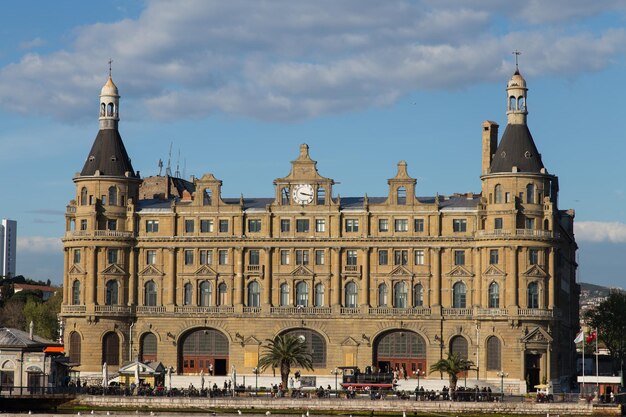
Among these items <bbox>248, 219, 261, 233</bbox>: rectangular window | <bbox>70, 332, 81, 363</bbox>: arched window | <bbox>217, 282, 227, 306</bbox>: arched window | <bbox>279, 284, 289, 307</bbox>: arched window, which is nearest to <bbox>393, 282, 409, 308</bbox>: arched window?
<bbox>279, 284, 289, 307</bbox>: arched window

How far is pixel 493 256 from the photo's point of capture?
16150 cm

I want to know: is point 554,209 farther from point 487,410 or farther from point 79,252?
point 79,252

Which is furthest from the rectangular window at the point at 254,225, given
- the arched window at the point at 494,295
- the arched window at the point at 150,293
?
the arched window at the point at 494,295

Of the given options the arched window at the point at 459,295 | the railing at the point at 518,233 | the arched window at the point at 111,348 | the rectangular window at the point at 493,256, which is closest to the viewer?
the railing at the point at 518,233

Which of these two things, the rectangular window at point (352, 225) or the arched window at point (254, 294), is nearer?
the rectangular window at point (352, 225)

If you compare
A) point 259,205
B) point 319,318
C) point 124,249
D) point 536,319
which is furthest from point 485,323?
point 124,249

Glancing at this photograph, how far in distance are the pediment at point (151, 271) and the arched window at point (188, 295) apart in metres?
3.04

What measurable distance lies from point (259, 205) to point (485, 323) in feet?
90.2

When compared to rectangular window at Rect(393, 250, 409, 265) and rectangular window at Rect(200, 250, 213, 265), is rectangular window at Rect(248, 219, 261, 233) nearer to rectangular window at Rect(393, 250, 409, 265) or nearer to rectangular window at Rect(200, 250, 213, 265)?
rectangular window at Rect(200, 250, 213, 265)

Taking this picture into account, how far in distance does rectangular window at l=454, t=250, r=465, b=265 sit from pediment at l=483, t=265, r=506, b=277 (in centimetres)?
306

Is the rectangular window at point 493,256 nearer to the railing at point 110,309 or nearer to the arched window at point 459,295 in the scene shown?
the arched window at point 459,295

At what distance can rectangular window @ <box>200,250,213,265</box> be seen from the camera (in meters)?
169

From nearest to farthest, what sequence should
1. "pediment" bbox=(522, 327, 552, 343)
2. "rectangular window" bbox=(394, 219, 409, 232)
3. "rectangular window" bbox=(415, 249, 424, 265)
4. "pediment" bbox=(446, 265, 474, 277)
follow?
"pediment" bbox=(522, 327, 552, 343) < "pediment" bbox=(446, 265, 474, 277) < "rectangular window" bbox=(415, 249, 424, 265) < "rectangular window" bbox=(394, 219, 409, 232)

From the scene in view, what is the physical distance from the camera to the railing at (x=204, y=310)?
550 feet
